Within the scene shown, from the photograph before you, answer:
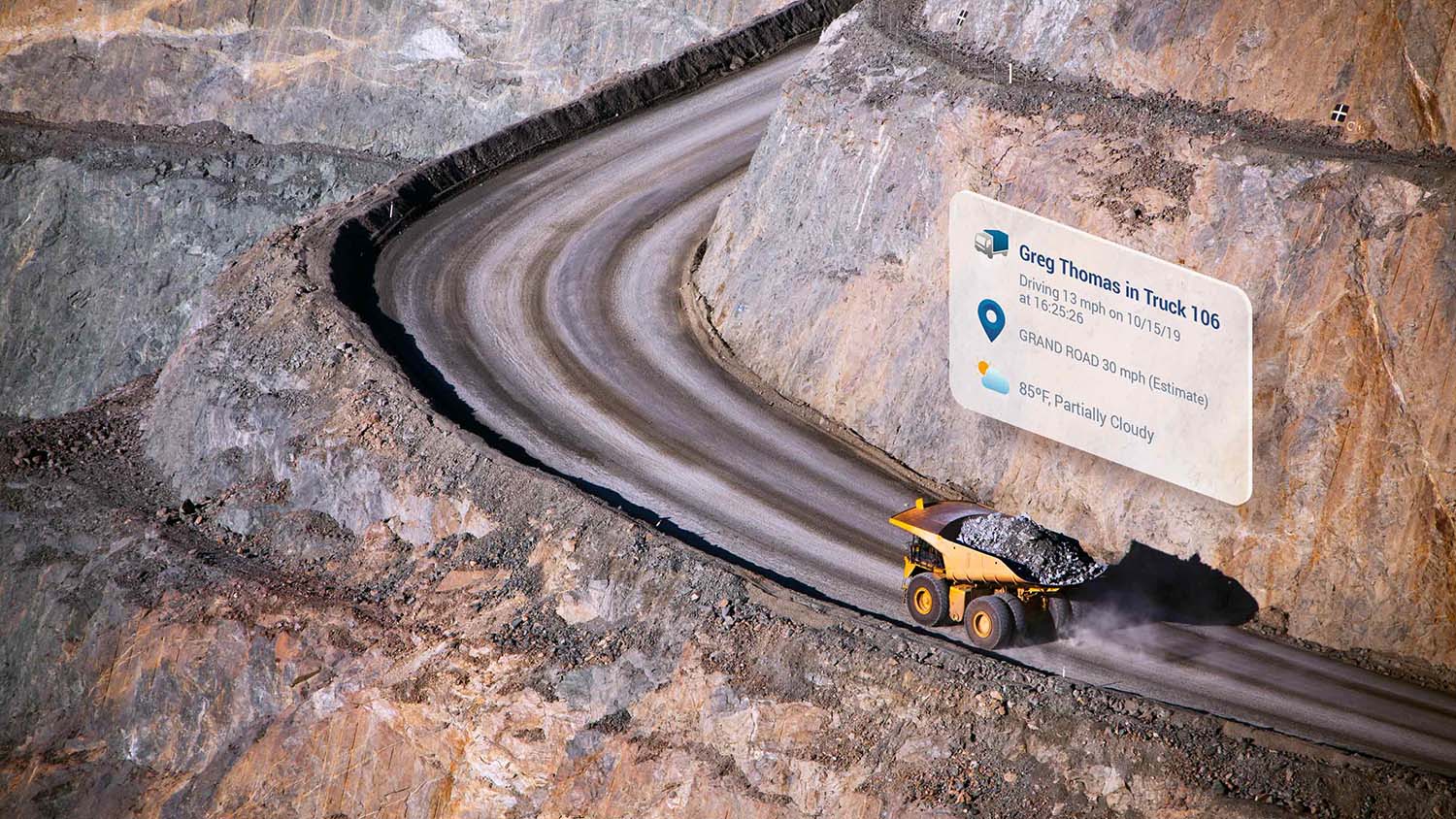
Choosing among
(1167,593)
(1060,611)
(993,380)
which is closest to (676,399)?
(993,380)

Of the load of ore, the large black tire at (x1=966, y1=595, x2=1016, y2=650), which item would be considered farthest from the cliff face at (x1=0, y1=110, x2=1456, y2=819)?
the load of ore

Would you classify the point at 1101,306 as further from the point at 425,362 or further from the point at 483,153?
the point at 483,153

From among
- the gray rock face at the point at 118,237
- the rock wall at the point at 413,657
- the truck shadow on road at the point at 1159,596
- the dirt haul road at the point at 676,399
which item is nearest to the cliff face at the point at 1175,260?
the truck shadow on road at the point at 1159,596

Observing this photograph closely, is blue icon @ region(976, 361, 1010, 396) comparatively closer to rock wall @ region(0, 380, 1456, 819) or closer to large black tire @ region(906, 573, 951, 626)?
large black tire @ region(906, 573, 951, 626)

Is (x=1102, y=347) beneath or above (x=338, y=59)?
beneath

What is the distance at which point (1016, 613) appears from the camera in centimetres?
1873

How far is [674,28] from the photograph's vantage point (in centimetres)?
4391

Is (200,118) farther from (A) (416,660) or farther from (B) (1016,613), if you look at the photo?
(B) (1016,613)

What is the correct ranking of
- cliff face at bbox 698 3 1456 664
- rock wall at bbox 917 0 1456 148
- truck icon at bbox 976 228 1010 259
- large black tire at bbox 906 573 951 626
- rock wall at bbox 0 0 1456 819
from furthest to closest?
truck icon at bbox 976 228 1010 259
rock wall at bbox 917 0 1456 148
large black tire at bbox 906 573 951 626
cliff face at bbox 698 3 1456 664
rock wall at bbox 0 0 1456 819

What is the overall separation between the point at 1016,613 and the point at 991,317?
19.5 ft

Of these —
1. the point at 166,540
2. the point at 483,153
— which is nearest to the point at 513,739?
the point at 166,540

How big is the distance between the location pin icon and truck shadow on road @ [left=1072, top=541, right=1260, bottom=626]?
429cm

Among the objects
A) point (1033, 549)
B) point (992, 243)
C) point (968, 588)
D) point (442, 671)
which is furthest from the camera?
point (992, 243)

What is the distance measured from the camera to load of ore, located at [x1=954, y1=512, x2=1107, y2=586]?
60.9 ft
